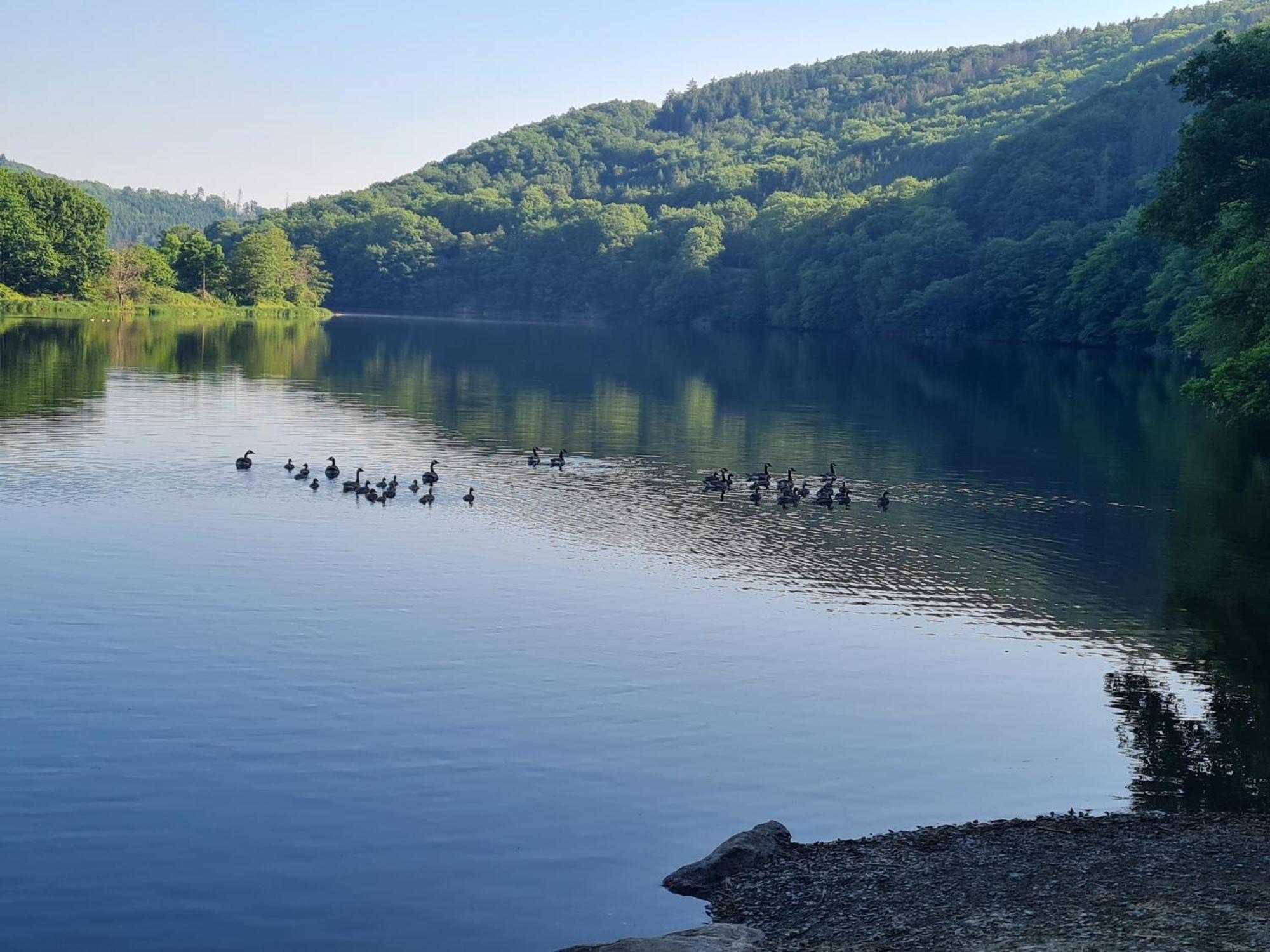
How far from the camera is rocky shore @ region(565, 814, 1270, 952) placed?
1559 centimetres

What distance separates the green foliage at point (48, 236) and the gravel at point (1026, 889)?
168274 millimetres

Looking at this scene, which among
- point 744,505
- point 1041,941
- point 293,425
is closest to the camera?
point 1041,941

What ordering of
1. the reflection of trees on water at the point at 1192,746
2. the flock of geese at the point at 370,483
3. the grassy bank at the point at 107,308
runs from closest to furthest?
the reflection of trees on water at the point at 1192,746 → the flock of geese at the point at 370,483 → the grassy bank at the point at 107,308

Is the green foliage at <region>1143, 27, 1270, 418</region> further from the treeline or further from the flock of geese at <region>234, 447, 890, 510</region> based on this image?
the treeline

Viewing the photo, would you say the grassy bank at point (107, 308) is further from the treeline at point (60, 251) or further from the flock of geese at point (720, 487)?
the flock of geese at point (720, 487)

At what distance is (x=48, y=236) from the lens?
17075 cm

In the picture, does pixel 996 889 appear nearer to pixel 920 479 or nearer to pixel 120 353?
pixel 920 479

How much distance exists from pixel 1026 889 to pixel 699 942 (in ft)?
15.5

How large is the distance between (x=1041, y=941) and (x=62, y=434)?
2178 inches

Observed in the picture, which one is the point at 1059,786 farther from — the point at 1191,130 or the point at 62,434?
the point at 62,434

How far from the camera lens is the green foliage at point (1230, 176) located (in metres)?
52.3

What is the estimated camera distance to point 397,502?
48094 mm

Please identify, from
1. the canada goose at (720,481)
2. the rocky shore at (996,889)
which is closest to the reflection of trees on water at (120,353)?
the canada goose at (720,481)

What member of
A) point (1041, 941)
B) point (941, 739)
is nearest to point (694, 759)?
point (941, 739)
